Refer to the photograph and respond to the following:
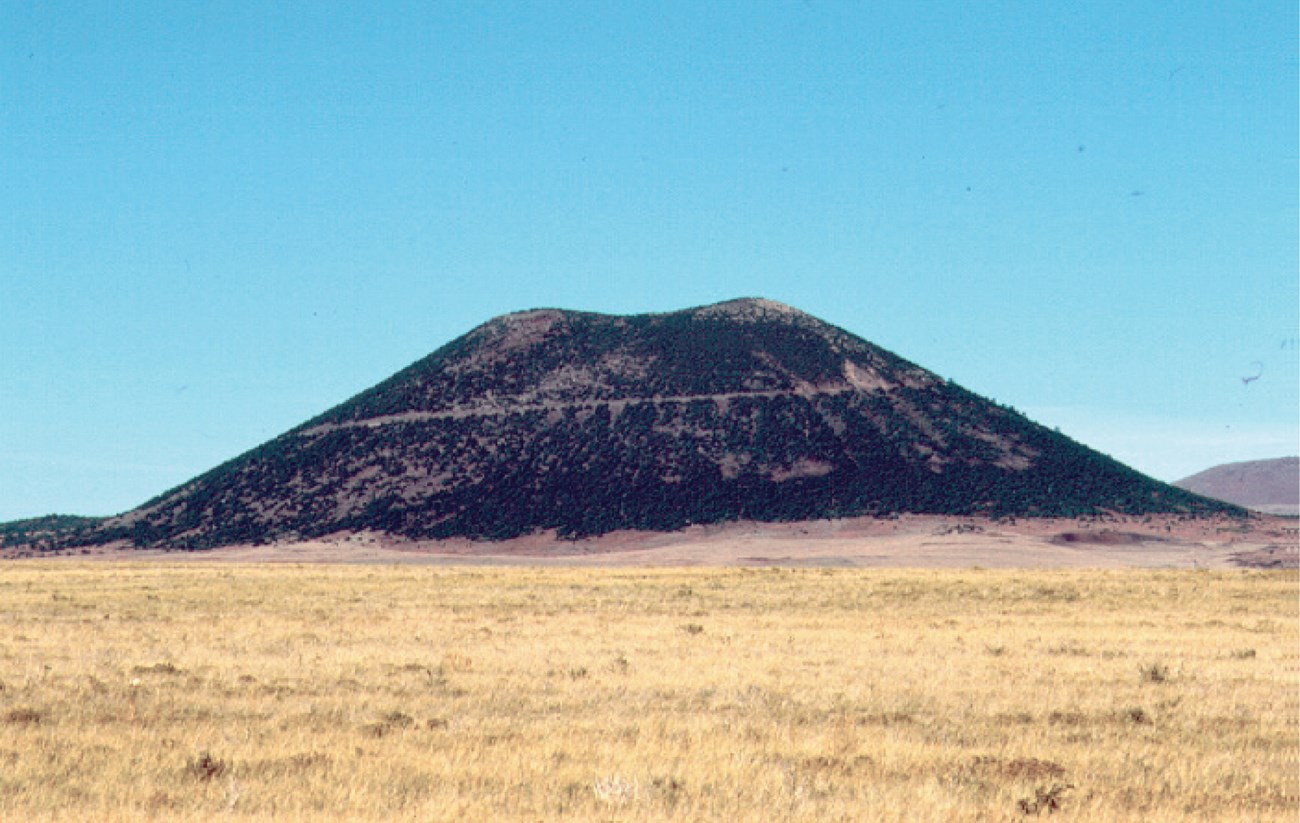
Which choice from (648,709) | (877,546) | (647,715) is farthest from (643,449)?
(647,715)

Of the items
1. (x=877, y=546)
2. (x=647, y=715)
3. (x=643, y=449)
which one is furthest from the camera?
(x=643, y=449)

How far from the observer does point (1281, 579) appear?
60.7 m

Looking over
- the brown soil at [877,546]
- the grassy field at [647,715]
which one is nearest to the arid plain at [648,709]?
the grassy field at [647,715]

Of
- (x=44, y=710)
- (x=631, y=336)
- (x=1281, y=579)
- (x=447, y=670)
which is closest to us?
(x=44, y=710)

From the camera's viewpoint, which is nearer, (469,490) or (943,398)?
(469,490)

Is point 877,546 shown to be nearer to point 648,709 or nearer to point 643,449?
point 643,449

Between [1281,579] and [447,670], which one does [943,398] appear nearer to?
[1281,579]

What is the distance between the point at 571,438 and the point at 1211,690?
12800cm

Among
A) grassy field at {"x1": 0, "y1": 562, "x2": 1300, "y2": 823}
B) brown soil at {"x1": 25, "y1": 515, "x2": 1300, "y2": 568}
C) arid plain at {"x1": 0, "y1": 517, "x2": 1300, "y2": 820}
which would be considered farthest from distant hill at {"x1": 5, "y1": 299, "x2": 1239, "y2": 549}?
grassy field at {"x1": 0, "y1": 562, "x2": 1300, "y2": 823}

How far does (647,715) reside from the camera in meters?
17.9

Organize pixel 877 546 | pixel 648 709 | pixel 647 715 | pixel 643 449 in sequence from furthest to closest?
pixel 643 449, pixel 877 546, pixel 648 709, pixel 647 715

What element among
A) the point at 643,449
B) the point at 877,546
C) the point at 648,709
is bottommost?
the point at 648,709

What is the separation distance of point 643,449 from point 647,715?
413 ft

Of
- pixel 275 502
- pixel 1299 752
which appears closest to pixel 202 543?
pixel 275 502
